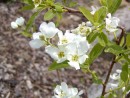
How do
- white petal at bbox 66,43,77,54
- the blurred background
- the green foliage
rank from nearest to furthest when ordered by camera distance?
white petal at bbox 66,43,77,54, the green foliage, the blurred background

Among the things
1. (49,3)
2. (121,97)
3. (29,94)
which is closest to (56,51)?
(49,3)

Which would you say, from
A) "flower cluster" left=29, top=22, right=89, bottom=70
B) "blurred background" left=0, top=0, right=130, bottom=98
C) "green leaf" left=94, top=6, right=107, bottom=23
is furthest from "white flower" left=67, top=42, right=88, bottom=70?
"blurred background" left=0, top=0, right=130, bottom=98

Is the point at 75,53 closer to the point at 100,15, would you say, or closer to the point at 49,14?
the point at 100,15

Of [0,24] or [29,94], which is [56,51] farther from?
[0,24]

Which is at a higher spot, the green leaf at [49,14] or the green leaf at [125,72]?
the green leaf at [49,14]

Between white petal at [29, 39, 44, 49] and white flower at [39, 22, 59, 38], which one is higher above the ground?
white flower at [39, 22, 59, 38]

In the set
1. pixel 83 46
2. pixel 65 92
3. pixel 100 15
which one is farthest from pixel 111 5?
pixel 65 92

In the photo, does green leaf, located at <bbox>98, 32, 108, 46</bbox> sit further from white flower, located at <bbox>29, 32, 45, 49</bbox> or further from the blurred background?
the blurred background

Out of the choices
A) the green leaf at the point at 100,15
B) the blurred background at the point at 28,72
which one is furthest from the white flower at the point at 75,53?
the blurred background at the point at 28,72

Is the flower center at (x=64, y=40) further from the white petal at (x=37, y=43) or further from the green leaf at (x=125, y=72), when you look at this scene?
the green leaf at (x=125, y=72)
